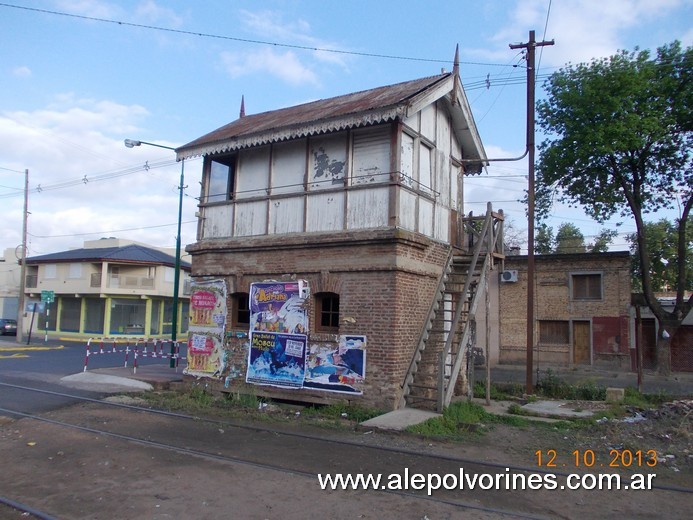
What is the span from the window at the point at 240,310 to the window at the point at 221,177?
8.43 feet

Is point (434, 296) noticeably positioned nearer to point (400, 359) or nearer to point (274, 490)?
point (400, 359)

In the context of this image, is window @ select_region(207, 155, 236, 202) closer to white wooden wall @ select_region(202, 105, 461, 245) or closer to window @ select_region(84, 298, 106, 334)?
white wooden wall @ select_region(202, 105, 461, 245)

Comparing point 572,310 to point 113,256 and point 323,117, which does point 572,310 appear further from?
point 113,256

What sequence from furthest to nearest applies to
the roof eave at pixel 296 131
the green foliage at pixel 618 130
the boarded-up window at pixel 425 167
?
the green foliage at pixel 618 130 < the boarded-up window at pixel 425 167 < the roof eave at pixel 296 131

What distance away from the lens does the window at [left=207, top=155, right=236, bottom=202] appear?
14148mm

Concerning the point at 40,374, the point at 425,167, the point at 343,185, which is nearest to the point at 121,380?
the point at 40,374

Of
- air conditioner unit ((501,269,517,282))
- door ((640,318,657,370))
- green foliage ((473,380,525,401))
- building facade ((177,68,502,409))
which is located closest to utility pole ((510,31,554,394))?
green foliage ((473,380,525,401))

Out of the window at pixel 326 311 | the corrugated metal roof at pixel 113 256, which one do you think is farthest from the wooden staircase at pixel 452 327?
the corrugated metal roof at pixel 113 256

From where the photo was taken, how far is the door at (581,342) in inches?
1043

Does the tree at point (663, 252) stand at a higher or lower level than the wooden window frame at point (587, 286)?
higher

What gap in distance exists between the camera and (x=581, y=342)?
1051 inches

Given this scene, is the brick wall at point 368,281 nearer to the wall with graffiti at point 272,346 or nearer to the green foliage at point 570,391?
the wall with graffiti at point 272,346

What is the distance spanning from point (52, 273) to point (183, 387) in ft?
113

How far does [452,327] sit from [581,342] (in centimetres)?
1808
